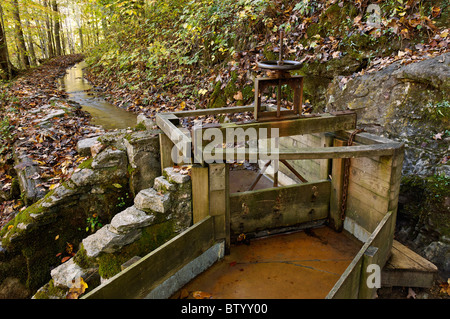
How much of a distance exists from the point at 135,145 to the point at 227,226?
1997mm

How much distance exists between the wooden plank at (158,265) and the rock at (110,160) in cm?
218

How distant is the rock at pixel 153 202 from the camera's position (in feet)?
10.3

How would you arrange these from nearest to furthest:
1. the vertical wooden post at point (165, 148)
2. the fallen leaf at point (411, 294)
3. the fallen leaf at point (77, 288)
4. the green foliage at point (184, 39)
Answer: the fallen leaf at point (77, 288), the fallen leaf at point (411, 294), the vertical wooden post at point (165, 148), the green foliage at point (184, 39)

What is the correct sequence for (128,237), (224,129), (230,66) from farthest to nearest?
(230,66)
(224,129)
(128,237)

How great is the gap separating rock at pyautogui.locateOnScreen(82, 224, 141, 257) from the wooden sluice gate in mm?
616

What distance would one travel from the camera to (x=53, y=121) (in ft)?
22.7

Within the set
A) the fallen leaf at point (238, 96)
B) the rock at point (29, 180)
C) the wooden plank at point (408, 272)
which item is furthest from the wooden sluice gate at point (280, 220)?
the fallen leaf at point (238, 96)

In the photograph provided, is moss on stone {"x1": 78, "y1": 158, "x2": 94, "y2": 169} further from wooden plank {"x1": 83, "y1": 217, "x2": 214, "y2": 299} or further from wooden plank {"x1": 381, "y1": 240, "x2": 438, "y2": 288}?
wooden plank {"x1": 381, "y1": 240, "x2": 438, "y2": 288}

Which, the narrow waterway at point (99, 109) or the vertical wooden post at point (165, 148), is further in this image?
the narrow waterway at point (99, 109)

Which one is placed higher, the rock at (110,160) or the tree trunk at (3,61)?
the tree trunk at (3,61)

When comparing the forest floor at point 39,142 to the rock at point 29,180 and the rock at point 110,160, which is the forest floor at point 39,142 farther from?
the rock at point 110,160

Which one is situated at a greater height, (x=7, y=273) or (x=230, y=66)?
(x=230, y=66)
